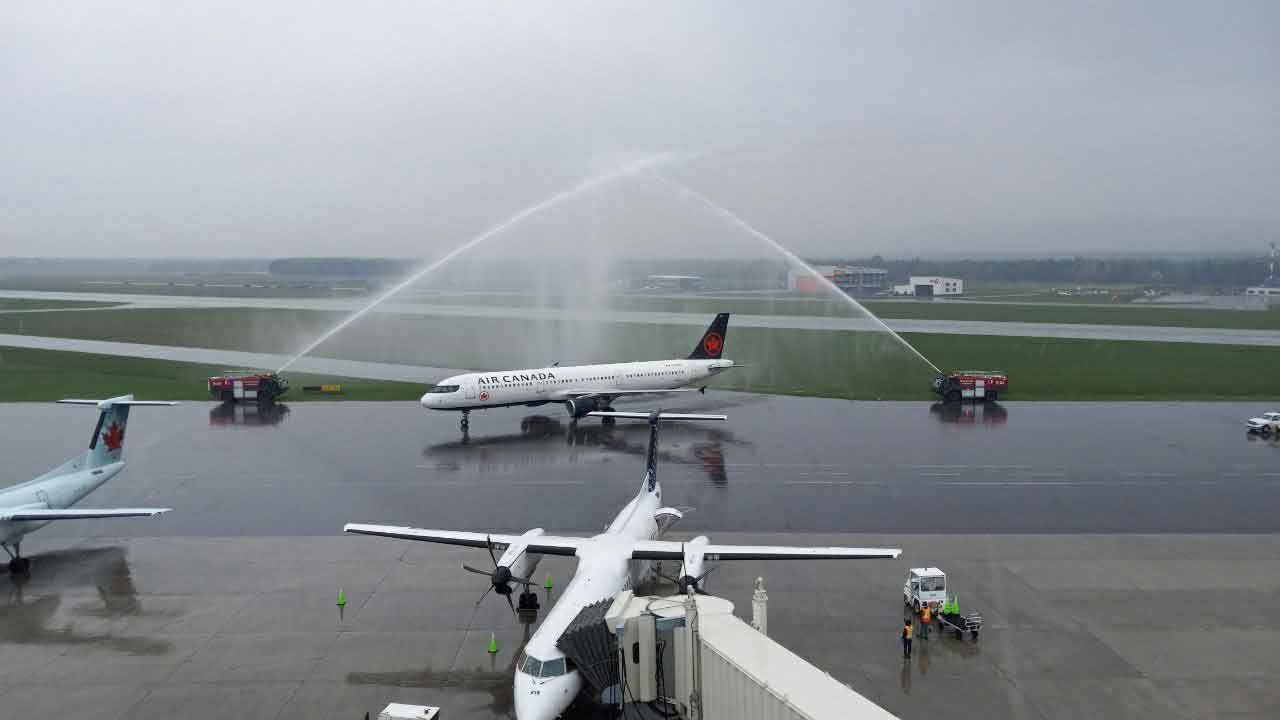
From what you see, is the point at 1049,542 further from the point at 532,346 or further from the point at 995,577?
the point at 532,346

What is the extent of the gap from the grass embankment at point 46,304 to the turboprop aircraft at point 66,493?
6028 inches

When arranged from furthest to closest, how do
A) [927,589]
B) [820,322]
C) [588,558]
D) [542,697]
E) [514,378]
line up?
[820,322] < [514,378] < [927,589] < [588,558] < [542,697]

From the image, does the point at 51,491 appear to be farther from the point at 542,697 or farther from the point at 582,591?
the point at 542,697

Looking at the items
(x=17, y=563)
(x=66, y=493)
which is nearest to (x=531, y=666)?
(x=17, y=563)

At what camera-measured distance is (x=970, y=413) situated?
5909 cm

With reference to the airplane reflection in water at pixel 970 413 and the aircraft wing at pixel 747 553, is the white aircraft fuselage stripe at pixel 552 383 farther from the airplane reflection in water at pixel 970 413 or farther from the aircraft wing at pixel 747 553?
the aircraft wing at pixel 747 553

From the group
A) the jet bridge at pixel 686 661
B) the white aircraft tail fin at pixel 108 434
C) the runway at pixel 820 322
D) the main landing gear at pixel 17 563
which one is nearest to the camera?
the jet bridge at pixel 686 661

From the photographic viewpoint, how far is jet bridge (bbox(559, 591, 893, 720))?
58.4ft

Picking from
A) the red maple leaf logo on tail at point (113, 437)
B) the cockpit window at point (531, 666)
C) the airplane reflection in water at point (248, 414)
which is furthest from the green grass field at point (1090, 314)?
the cockpit window at point (531, 666)

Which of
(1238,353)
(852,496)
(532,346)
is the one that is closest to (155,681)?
(852,496)

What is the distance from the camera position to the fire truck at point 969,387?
63.2 metres

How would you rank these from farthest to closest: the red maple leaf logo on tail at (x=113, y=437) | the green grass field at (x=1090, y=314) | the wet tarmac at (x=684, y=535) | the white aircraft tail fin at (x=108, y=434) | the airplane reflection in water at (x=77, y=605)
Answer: the green grass field at (x=1090, y=314), the red maple leaf logo on tail at (x=113, y=437), the white aircraft tail fin at (x=108, y=434), the airplane reflection in water at (x=77, y=605), the wet tarmac at (x=684, y=535)

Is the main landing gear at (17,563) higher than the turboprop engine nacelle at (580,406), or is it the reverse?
the turboprop engine nacelle at (580,406)

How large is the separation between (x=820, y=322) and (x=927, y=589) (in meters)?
112
